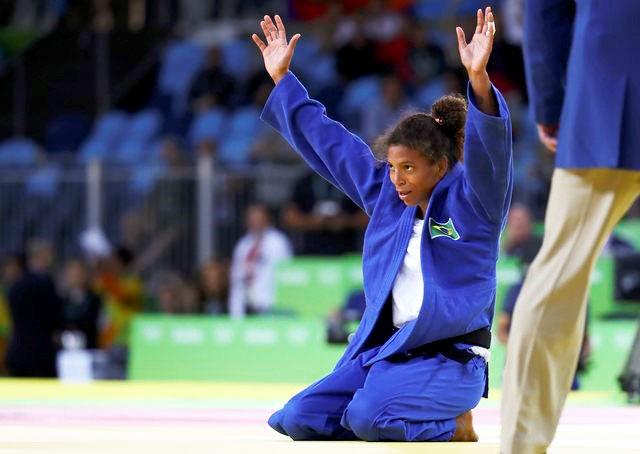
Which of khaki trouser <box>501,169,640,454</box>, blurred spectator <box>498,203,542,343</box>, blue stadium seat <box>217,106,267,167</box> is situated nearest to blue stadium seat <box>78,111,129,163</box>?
blue stadium seat <box>217,106,267,167</box>

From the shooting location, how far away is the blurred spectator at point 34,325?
12.4 metres

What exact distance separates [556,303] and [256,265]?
29.8ft

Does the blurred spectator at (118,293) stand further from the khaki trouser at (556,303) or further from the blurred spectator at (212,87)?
the khaki trouser at (556,303)

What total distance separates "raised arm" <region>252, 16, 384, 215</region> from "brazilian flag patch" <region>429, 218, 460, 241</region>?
1.23 feet

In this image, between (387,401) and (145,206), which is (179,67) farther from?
(387,401)

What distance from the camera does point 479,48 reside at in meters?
4.29

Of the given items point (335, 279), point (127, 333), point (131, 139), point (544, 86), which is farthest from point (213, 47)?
point (544, 86)

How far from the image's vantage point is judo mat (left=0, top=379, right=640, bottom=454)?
4.67 meters

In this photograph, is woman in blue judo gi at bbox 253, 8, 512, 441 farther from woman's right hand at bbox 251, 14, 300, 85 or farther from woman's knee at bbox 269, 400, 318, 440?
woman's right hand at bbox 251, 14, 300, 85

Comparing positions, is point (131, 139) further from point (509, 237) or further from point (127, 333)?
point (509, 237)

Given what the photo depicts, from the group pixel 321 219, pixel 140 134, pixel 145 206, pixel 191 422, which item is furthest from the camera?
pixel 140 134

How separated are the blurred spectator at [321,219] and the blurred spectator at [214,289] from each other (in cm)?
82

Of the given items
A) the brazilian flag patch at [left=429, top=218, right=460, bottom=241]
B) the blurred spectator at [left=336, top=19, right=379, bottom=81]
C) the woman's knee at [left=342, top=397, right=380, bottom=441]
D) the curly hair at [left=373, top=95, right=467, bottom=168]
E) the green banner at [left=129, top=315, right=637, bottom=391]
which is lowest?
the green banner at [left=129, top=315, right=637, bottom=391]

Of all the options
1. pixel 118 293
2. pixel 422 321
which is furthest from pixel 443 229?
pixel 118 293
